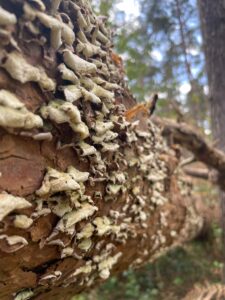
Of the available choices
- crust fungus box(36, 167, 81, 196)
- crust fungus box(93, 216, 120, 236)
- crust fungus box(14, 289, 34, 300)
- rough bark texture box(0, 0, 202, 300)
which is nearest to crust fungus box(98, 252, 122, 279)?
rough bark texture box(0, 0, 202, 300)

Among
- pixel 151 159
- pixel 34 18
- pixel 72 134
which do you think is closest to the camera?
pixel 34 18

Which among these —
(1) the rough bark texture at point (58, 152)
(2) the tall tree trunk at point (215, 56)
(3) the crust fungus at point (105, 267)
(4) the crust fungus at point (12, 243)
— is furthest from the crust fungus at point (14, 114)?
(2) the tall tree trunk at point (215, 56)

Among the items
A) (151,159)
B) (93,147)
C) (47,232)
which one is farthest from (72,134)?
(151,159)

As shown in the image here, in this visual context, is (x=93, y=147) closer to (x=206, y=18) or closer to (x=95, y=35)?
(x=95, y=35)

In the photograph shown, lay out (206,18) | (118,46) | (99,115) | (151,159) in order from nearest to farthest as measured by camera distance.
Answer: (99,115) < (151,159) < (206,18) < (118,46)

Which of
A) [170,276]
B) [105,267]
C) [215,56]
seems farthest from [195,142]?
[170,276]
